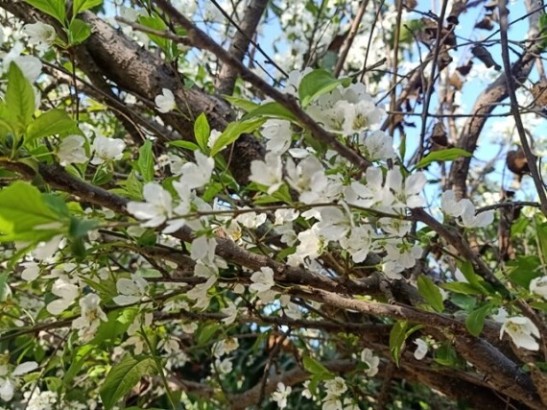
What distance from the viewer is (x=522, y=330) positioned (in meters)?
0.54

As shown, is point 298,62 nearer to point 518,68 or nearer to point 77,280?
point 518,68

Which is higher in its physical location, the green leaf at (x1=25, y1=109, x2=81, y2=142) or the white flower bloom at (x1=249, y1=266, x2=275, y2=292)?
the green leaf at (x1=25, y1=109, x2=81, y2=142)

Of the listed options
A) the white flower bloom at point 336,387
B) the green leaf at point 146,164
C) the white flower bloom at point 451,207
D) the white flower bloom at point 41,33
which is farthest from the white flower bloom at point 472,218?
the white flower bloom at point 41,33

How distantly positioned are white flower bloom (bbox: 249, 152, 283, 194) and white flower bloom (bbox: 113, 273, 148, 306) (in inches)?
11.7

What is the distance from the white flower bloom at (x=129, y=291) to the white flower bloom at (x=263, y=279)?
143mm

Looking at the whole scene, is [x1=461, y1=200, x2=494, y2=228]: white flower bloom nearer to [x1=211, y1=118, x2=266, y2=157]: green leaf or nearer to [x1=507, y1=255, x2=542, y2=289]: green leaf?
[x1=507, y1=255, x2=542, y2=289]: green leaf

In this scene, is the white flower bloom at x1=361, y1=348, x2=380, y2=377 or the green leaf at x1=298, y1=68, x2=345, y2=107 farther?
the white flower bloom at x1=361, y1=348, x2=380, y2=377

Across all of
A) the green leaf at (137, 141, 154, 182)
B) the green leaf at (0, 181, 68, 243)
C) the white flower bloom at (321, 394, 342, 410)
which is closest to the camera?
the green leaf at (0, 181, 68, 243)

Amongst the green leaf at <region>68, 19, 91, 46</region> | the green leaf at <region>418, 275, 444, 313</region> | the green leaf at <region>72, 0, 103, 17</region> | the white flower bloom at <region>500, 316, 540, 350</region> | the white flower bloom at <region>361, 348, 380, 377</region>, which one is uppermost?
the green leaf at <region>72, 0, 103, 17</region>

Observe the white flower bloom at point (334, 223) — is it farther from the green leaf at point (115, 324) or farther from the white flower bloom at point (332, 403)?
the white flower bloom at point (332, 403)

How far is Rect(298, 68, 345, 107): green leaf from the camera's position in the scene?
48 cm

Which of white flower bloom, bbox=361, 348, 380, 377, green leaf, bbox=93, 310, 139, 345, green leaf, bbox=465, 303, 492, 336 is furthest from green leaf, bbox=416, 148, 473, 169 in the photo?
white flower bloom, bbox=361, 348, 380, 377

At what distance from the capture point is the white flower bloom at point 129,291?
68 cm

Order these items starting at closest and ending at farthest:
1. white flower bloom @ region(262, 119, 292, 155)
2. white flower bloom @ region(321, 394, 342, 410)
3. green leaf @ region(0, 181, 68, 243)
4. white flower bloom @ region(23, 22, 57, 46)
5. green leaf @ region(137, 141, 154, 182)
A: green leaf @ region(0, 181, 68, 243)
white flower bloom @ region(262, 119, 292, 155)
green leaf @ region(137, 141, 154, 182)
white flower bloom @ region(23, 22, 57, 46)
white flower bloom @ region(321, 394, 342, 410)
